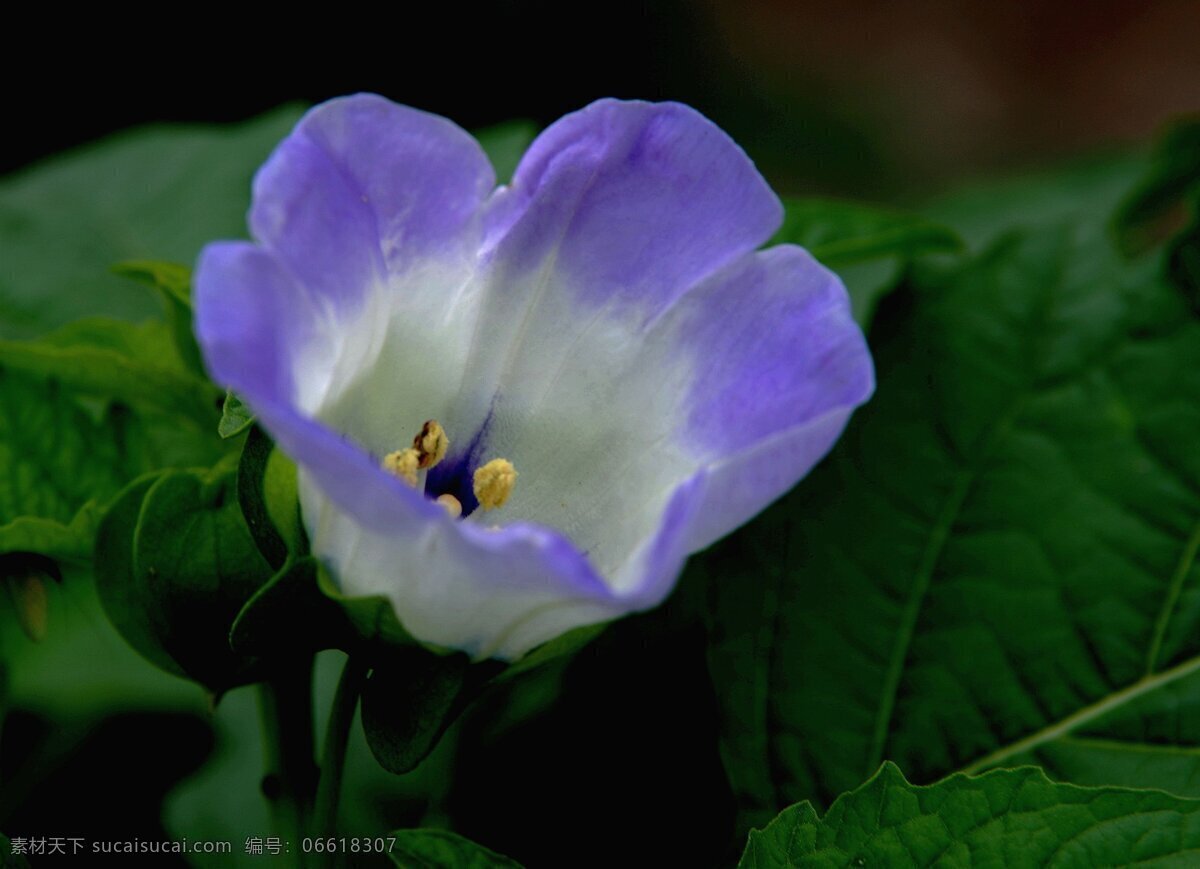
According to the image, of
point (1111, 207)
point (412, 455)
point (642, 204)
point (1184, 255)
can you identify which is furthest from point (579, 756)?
point (1111, 207)

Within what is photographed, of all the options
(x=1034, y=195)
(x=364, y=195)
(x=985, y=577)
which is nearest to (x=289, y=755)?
(x=364, y=195)

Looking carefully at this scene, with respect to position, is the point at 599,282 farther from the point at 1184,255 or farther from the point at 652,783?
the point at 1184,255

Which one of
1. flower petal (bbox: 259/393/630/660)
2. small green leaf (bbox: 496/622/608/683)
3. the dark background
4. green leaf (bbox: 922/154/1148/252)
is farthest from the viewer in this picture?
the dark background

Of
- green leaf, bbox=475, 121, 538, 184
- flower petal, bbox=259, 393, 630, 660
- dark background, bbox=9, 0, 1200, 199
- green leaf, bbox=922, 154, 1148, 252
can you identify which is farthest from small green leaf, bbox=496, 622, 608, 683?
dark background, bbox=9, 0, 1200, 199

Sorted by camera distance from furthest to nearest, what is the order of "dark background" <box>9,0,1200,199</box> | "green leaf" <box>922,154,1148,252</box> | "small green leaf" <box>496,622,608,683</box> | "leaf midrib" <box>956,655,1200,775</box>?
1. "dark background" <box>9,0,1200,199</box>
2. "green leaf" <box>922,154,1148,252</box>
3. "leaf midrib" <box>956,655,1200,775</box>
4. "small green leaf" <box>496,622,608,683</box>

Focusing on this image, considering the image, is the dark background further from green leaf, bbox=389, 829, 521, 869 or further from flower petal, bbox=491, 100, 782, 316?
green leaf, bbox=389, 829, 521, 869
